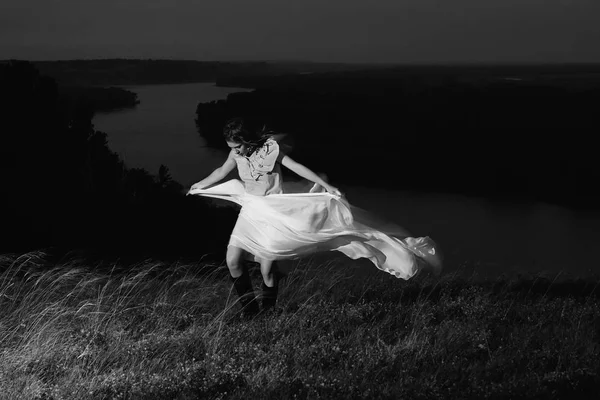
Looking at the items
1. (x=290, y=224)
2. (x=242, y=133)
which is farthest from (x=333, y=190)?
(x=242, y=133)

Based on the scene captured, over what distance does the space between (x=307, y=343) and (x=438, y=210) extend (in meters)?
31.5

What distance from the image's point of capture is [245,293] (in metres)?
6.21

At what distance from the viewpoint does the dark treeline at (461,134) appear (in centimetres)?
3662

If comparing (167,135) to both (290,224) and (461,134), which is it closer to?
(461,134)

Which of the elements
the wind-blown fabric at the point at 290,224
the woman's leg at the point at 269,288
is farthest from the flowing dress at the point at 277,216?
the woman's leg at the point at 269,288

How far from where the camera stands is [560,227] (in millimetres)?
33531

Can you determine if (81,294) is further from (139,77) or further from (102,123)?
(102,123)

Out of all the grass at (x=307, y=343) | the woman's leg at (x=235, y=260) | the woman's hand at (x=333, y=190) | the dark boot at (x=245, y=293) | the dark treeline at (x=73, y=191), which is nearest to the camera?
the grass at (x=307, y=343)

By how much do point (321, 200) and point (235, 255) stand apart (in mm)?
929

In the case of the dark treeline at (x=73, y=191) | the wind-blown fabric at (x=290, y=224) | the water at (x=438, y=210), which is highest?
the wind-blown fabric at (x=290, y=224)

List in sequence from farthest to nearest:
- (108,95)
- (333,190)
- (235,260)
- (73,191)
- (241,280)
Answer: (108,95) < (73,191) < (241,280) < (235,260) < (333,190)

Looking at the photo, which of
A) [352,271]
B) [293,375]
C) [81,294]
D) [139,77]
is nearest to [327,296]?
[352,271]

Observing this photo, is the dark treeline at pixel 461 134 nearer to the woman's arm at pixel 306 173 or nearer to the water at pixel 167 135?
the water at pixel 167 135

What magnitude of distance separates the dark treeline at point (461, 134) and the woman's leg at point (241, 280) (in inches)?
1164
